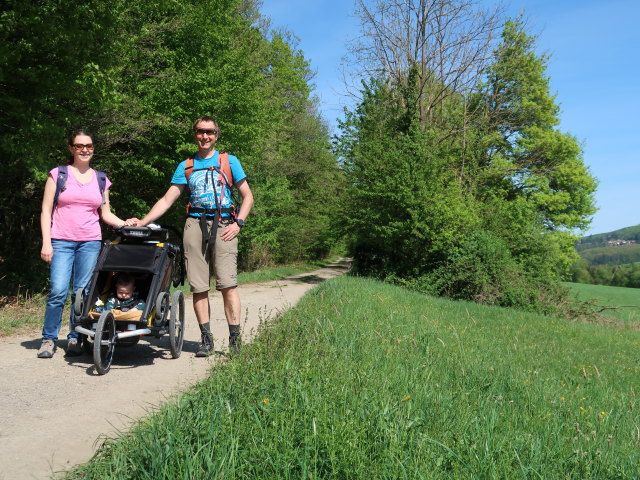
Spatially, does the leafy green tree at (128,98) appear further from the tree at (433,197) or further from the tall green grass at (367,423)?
the tall green grass at (367,423)

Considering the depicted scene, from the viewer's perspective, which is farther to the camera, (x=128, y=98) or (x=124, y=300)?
(x=128, y=98)

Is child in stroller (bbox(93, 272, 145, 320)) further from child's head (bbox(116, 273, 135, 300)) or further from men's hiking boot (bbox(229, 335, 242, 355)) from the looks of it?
men's hiking boot (bbox(229, 335, 242, 355))

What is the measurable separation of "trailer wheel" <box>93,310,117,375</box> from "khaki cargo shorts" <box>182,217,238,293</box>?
0.89 metres

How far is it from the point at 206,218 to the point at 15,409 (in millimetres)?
2401

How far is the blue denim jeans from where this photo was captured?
5.29m

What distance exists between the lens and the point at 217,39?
17.1 m

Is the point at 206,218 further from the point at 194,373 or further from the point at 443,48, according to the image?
the point at 443,48

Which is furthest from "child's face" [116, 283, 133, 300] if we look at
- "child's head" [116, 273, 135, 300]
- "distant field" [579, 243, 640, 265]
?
"distant field" [579, 243, 640, 265]

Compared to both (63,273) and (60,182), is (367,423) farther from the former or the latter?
(60,182)

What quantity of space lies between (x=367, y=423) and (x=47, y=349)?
3.95 meters

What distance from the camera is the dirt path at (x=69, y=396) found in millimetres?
2939

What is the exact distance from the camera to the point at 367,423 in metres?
2.71

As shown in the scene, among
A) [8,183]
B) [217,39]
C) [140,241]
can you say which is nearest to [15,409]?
[140,241]

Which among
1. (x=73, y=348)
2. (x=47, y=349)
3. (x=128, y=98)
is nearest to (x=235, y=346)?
(x=73, y=348)
